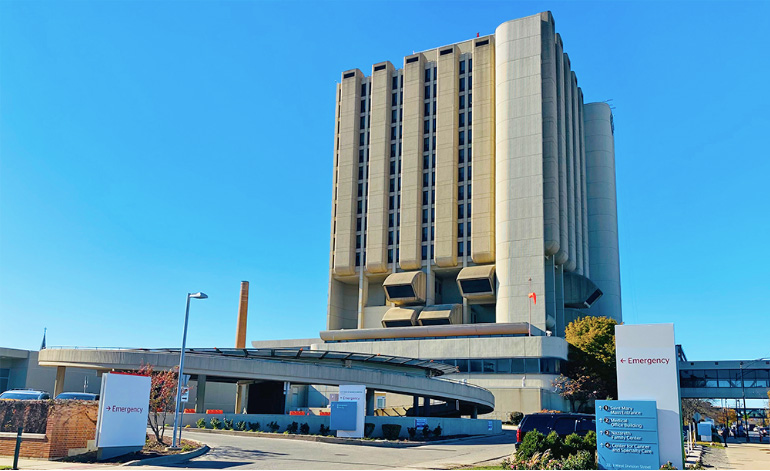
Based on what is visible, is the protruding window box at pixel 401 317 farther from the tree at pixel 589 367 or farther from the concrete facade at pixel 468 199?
the tree at pixel 589 367

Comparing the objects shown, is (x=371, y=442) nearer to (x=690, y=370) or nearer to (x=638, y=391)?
(x=638, y=391)

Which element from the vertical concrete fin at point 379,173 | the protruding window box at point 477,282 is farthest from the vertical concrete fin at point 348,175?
the protruding window box at point 477,282

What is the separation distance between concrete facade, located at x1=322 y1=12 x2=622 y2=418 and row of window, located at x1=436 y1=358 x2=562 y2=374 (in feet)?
1.18

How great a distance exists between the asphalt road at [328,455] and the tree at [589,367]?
37898 millimetres

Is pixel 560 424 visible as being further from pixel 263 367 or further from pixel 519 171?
pixel 519 171

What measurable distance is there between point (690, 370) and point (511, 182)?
106 ft

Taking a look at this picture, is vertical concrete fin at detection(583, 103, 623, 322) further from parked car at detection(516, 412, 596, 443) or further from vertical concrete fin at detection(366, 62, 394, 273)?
parked car at detection(516, 412, 596, 443)

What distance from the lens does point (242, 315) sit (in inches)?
3927

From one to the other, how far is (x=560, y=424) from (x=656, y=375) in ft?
21.5

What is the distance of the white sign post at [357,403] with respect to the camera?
3675 cm

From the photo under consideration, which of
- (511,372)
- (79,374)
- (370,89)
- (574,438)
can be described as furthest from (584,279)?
(574,438)

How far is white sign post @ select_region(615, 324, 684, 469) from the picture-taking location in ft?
64.2

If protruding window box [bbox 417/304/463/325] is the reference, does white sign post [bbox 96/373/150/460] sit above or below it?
below

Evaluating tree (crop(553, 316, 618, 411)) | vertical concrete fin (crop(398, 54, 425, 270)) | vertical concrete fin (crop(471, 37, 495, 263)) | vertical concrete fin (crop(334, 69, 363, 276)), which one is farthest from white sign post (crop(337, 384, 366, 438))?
vertical concrete fin (crop(334, 69, 363, 276))
